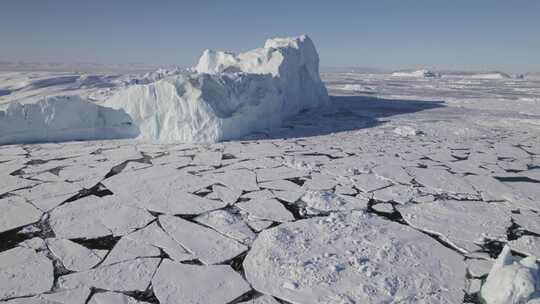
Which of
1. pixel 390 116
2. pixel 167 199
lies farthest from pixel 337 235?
pixel 390 116

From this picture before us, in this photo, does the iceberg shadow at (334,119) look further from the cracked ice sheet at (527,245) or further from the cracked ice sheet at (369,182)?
the cracked ice sheet at (527,245)

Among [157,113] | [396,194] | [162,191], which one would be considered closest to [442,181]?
[396,194]

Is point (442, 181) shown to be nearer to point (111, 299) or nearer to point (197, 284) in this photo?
point (197, 284)

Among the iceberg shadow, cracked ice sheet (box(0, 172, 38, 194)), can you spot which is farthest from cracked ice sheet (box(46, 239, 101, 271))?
the iceberg shadow

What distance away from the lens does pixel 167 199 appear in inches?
181

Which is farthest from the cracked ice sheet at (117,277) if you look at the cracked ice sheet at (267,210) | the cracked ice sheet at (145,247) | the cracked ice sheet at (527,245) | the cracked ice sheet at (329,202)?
the cracked ice sheet at (527,245)

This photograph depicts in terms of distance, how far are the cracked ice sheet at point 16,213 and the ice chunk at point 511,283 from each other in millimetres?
4441

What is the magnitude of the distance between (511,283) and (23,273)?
3798 mm

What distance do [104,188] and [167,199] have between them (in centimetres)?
106

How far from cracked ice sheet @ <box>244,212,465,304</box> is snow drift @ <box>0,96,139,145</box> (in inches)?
238

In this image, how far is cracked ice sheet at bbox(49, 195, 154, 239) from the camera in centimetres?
374

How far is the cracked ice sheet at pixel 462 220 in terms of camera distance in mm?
3703

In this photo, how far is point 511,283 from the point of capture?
2562 mm

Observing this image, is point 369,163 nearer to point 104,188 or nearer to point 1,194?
point 104,188
